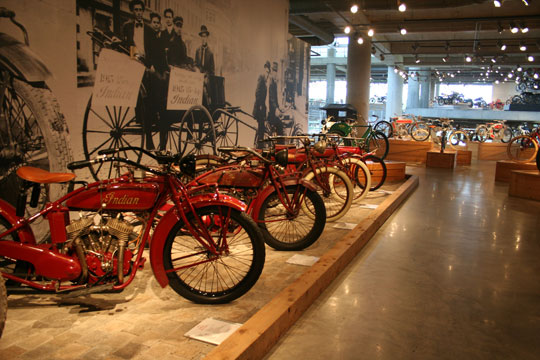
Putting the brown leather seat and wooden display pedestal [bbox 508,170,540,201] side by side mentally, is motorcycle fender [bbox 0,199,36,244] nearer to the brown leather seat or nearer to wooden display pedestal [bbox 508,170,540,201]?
the brown leather seat

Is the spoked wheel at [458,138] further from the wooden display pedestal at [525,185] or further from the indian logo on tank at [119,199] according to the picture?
the indian logo on tank at [119,199]

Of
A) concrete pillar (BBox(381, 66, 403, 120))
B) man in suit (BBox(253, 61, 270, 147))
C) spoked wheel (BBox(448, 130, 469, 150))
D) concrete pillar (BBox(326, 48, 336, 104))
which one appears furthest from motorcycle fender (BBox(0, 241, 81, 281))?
concrete pillar (BBox(381, 66, 403, 120))

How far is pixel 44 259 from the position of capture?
2.55 m

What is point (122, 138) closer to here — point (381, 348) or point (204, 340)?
point (204, 340)

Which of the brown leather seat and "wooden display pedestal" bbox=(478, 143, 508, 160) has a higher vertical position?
the brown leather seat

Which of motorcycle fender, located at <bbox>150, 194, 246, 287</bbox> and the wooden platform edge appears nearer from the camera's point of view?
the wooden platform edge

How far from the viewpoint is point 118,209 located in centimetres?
269

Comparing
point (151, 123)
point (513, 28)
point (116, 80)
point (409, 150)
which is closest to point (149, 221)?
point (116, 80)

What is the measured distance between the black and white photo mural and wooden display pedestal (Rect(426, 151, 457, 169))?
217 inches

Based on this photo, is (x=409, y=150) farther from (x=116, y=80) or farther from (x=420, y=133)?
(x=116, y=80)

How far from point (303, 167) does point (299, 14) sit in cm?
872

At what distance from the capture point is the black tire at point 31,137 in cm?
355

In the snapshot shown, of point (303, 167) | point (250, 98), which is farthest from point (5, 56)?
point (250, 98)

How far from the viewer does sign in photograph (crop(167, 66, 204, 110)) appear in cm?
549
